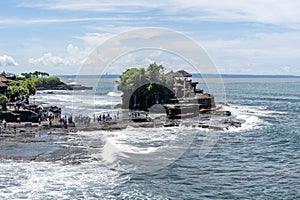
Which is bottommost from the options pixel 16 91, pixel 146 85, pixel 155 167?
pixel 155 167

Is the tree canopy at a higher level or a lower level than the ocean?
higher

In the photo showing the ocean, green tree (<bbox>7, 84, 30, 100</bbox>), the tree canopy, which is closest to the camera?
the ocean

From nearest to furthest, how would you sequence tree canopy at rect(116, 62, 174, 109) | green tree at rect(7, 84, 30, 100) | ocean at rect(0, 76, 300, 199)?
ocean at rect(0, 76, 300, 199), green tree at rect(7, 84, 30, 100), tree canopy at rect(116, 62, 174, 109)

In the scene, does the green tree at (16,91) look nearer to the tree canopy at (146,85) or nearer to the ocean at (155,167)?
the tree canopy at (146,85)

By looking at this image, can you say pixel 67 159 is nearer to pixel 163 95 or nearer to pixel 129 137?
pixel 129 137

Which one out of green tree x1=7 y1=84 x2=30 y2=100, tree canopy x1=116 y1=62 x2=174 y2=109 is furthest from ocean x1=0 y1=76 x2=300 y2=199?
green tree x1=7 y1=84 x2=30 y2=100

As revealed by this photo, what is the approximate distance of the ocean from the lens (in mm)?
27812

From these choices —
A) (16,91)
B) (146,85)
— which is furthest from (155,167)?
(146,85)

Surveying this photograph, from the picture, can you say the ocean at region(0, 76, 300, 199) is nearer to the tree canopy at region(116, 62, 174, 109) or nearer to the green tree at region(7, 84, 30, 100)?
the tree canopy at region(116, 62, 174, 109)

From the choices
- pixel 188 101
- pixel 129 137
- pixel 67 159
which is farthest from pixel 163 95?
pixel 67 159

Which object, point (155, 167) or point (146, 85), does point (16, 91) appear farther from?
point (155, 167)

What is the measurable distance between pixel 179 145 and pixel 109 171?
491 inches

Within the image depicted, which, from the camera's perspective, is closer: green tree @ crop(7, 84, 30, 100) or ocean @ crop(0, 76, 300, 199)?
ocean @ crop(0, 76, 300, 199)

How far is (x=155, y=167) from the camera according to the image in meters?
34.2
